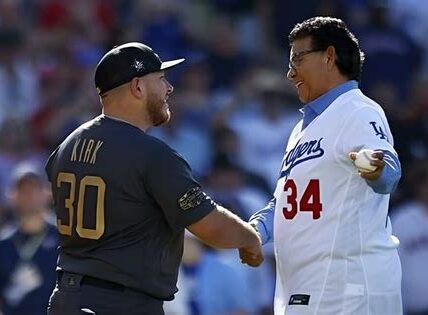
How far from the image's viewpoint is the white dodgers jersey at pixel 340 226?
5664 millimetres

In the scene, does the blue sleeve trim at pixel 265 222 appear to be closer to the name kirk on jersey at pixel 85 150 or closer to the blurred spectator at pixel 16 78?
the name kirk on jersey at pixel 85 150

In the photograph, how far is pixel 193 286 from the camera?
951cm

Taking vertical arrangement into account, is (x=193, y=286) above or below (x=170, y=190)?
below

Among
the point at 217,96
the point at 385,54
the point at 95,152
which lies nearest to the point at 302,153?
the point at 95,152

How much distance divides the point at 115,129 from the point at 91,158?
17cm

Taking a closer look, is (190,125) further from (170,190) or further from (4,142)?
(170,190)

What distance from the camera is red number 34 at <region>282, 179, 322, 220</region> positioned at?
5734 mm

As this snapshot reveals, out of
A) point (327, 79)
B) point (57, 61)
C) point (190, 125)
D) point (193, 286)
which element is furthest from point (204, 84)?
point (327, 79)

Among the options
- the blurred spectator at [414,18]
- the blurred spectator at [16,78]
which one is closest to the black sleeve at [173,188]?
the blurred spectator at [16,78]

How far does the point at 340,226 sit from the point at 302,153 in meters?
0.41

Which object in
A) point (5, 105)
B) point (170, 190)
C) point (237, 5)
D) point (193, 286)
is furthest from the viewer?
point (237, 5)

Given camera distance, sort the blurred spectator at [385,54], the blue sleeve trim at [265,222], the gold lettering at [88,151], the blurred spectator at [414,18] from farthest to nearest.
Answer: the blurred spectator at [414,18] < the blurred spectator at [385,54] < the blue sleeve trim at [265,222] < the gold lettering at [88,151]

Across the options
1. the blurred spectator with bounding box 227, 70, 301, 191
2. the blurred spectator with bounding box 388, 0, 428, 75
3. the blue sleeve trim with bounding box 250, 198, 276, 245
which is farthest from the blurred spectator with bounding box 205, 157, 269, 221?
the blue sleeve trim with bounding box 250, 198, 276, 245

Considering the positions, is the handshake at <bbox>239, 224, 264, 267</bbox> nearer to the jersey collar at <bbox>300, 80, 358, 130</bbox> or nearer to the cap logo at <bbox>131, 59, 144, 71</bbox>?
the jersey collar at <bbox>300, 80, 358, 130</bbox>
